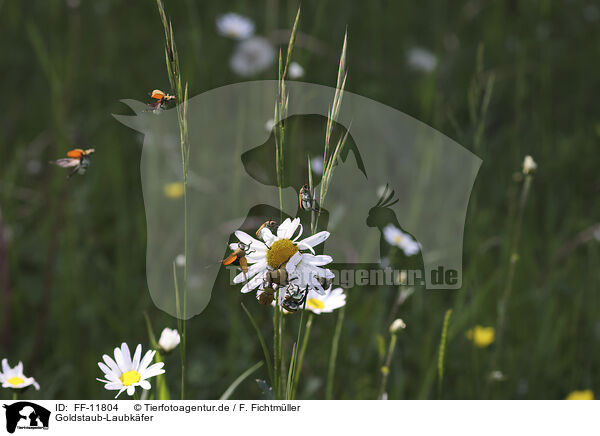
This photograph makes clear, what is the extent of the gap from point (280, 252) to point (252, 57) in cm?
139

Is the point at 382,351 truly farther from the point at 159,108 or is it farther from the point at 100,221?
the point at 100,221

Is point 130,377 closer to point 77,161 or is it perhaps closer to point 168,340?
point 168,340

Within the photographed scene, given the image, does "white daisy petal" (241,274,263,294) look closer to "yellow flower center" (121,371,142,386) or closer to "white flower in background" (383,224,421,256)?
"yellow flower center" (121,371,142,386)

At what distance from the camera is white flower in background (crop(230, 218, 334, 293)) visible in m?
0.53

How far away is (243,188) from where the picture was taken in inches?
51.3

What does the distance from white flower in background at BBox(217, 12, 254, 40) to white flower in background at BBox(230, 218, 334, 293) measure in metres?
1.39

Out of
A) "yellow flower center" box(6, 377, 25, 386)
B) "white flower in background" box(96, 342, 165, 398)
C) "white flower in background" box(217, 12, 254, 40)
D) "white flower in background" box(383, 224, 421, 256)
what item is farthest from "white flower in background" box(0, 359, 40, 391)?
"white flower in background" box(217, 12, 254, 40)

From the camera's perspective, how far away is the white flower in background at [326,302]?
2.38 feet

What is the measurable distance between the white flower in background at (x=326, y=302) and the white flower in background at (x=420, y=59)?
1484 millimetres

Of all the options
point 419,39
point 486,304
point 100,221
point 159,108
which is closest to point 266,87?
point 100,221

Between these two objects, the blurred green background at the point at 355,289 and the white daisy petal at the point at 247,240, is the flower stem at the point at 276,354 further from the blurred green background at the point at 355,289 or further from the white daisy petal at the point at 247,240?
the blurred green background at the point at 355,289

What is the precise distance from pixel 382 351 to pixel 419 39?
166cm

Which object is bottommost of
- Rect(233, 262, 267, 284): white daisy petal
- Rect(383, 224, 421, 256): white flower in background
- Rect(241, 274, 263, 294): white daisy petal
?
Rect(241, 274, 263, 294): white daisy petal
